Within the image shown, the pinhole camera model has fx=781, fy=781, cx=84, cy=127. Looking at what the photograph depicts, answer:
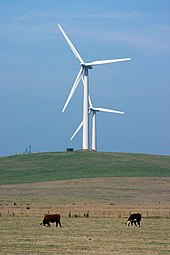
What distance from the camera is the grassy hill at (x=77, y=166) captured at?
388ft

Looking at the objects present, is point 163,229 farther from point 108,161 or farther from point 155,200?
point 108,161

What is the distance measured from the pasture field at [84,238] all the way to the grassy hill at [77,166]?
235 feet

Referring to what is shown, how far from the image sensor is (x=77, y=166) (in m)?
129

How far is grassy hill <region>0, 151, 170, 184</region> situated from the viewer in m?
118

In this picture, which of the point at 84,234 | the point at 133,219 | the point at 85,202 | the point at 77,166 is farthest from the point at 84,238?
the point at 77,166

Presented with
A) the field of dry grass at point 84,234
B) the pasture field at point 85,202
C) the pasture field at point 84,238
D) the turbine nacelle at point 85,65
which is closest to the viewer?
the pasture field at point 84,238

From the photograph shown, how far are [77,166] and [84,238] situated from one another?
96556 millimetres

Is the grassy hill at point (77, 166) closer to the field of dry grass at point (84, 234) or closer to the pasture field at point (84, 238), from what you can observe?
the field of dry grass at point (84, 234)

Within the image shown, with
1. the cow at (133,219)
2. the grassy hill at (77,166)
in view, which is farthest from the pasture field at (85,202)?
the cow at (133,219)

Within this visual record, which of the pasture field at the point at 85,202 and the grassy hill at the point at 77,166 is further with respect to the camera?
the grassy hill at the point at 77,166

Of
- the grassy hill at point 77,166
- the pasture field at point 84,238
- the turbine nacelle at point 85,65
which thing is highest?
the turbine nacelle at point 85,65

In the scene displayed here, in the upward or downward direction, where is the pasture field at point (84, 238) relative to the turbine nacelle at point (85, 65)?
downward

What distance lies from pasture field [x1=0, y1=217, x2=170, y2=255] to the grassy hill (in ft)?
235

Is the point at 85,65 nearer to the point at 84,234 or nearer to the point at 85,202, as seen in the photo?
the point at 85,202
